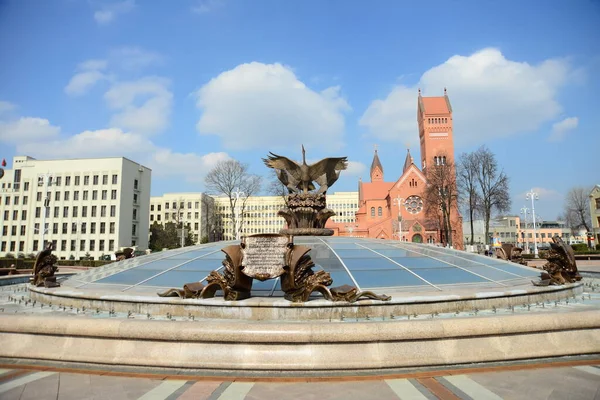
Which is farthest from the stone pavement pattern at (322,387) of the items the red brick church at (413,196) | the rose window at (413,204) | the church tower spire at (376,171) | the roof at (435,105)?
the church tower spire at (376,171)

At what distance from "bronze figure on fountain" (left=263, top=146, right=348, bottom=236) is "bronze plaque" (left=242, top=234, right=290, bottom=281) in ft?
22.8

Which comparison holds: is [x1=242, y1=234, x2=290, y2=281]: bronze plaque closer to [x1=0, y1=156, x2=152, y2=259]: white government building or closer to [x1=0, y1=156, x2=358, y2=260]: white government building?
[x1=0, y1=156, x2=358, y2=260]: white government building

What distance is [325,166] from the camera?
14.8m

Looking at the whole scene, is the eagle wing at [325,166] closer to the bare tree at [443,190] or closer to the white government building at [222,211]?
the bare tree at [443,190]

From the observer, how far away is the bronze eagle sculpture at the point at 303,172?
14641 millimetres

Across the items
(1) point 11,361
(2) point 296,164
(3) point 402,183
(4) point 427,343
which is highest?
(3) point 402,183

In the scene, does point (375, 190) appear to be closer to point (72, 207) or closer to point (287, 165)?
point (72, 207)

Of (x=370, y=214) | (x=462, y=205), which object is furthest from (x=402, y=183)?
(x=462, y=205)

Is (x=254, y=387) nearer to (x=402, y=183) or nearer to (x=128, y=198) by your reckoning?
(x=128, y=198)

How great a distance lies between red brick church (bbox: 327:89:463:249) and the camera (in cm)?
5750

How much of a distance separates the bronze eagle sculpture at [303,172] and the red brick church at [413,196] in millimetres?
41870

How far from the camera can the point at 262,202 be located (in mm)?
98750

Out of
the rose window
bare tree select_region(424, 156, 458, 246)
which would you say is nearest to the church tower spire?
the rose window

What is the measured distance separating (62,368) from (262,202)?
94390mm
